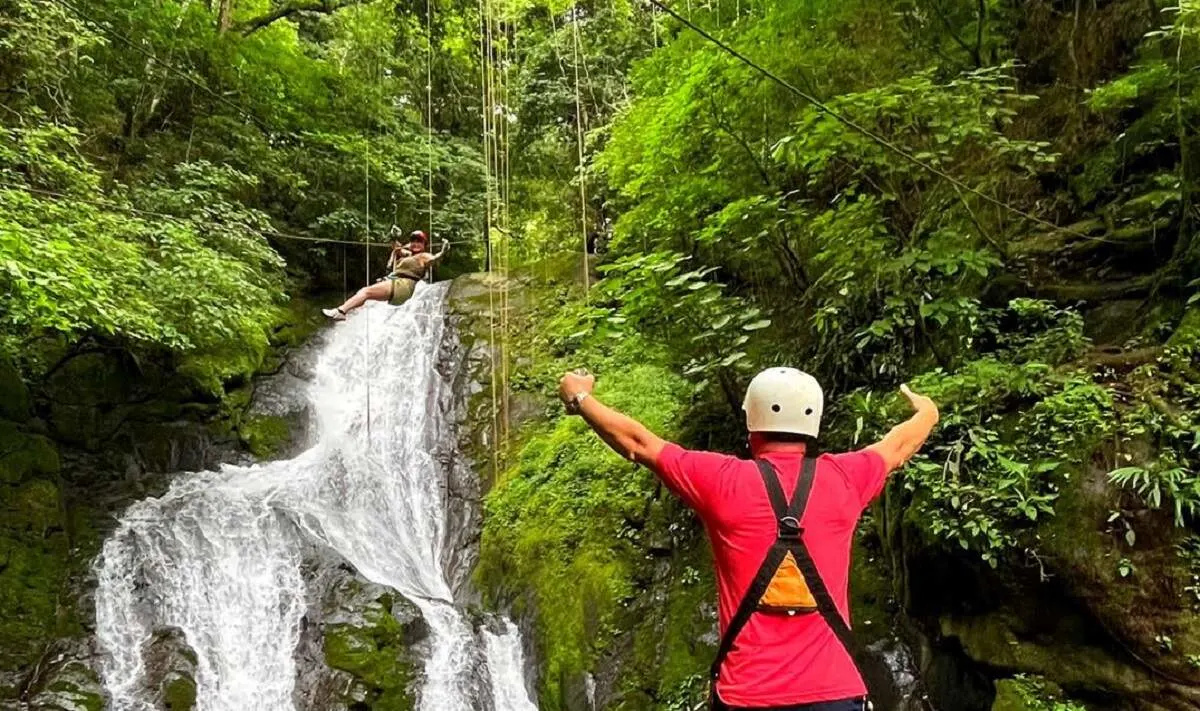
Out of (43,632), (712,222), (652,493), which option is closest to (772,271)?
(712,222)

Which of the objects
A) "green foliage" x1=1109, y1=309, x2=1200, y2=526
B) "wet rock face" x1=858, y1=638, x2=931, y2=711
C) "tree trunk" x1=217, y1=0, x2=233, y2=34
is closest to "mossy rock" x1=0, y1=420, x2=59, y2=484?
"tree trunk" x1=217, y1=0, x2=233, y2=34

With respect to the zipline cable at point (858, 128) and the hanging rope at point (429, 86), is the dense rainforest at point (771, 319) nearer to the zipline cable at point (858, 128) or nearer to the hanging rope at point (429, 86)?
the zipline cable at point (858, 128)

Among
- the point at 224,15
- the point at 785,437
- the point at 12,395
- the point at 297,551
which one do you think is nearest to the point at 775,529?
the point at 785,437

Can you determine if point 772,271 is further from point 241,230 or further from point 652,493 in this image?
point 241,230

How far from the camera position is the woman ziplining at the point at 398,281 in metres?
7.48

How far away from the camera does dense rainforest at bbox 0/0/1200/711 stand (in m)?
4.69

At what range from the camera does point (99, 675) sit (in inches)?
311

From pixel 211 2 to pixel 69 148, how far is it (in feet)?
22.6

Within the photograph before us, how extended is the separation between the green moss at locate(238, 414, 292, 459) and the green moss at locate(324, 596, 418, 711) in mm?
4906

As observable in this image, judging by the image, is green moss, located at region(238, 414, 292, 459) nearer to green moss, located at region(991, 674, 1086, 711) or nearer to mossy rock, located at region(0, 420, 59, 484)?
mossy rock, located at region(0, 420, 59, 484)

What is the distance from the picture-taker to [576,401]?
1.96 m

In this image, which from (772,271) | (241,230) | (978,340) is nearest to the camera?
(978,340)

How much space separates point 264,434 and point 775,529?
12429 mm

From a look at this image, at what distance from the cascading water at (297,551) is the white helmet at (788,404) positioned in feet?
24.0
